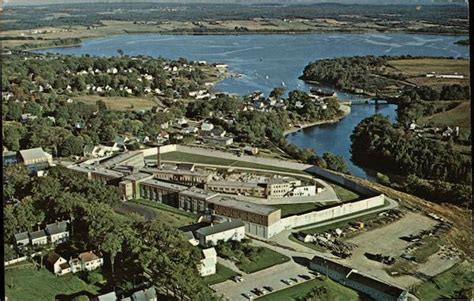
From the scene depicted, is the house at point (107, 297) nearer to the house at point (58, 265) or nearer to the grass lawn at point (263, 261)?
the house at point (58, 265)

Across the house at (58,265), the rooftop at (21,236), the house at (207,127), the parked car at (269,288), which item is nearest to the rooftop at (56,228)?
the rooftop at (21,236)

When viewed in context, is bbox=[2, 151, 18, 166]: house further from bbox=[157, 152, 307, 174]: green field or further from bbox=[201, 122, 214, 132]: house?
bbox=[201, 122, 214, 132]: house

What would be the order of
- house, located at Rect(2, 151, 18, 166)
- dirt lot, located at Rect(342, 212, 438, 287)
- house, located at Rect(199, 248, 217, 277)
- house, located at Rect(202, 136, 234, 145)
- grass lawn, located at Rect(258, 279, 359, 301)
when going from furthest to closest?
1. house, located at Rect(202, 136, 234, 145)
2. house, located at Rect(2, 151, 18, 166)
3. dirt lot, located at Rect(342, 212, 438, 287)
4. house, located at Rect(199, 248, 217, 277)
5. grass lawn, located at Rect(258, 279, 359, 301)

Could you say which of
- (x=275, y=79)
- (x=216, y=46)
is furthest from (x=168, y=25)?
(x=275, y=79)

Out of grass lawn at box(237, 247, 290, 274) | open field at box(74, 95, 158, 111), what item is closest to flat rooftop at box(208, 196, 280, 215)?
grass lawn at box(237, 247, 290, 274)

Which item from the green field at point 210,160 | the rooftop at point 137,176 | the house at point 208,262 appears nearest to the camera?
the house at point 208,262

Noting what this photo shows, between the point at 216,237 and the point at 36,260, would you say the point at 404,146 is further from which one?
the point at 36,260
